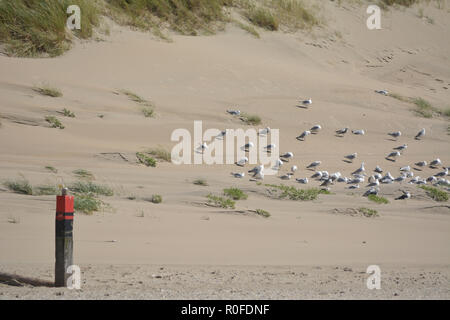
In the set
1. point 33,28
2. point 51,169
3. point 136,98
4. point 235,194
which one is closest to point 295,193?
point 235,194

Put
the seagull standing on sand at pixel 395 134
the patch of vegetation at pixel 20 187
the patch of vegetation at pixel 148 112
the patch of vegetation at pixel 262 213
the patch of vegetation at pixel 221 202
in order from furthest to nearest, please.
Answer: the seagull standing on sand at pixel 395 134 → the patch of vegetation at pixel 148 112 → the patch of vegetation at pixel 221 202 → the patch of vegetation at pixel 262 213 → the patch of vegetation at pixel 20 187

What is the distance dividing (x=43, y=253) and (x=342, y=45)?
61.7 ft

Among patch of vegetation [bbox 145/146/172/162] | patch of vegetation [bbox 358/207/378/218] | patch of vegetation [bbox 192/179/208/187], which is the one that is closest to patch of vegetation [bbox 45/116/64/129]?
patch of vegetation [bbox 145/146/172/162]

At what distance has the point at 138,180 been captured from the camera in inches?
444

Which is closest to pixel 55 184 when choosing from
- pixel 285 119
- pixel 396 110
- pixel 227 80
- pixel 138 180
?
pixel 138 180

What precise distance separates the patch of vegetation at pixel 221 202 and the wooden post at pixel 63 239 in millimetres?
4175

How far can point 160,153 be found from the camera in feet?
44.4

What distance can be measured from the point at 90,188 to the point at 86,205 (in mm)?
1105

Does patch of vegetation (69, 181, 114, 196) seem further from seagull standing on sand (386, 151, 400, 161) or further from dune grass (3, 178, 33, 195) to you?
seagull standing on sand (386, 151, 400, 161)

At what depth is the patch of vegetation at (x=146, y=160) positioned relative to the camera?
12.9 meters

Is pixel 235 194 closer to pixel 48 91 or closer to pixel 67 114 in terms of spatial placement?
pixel 67 114

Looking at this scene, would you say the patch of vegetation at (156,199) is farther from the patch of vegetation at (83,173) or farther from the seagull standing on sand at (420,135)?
the seagull standing on sand at (420,135)

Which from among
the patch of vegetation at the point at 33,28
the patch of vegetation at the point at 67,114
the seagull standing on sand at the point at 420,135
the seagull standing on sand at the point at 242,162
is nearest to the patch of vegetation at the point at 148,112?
the patch of vegetation at the point at 67,114

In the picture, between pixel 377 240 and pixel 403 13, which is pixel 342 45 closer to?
pixel 403 13
